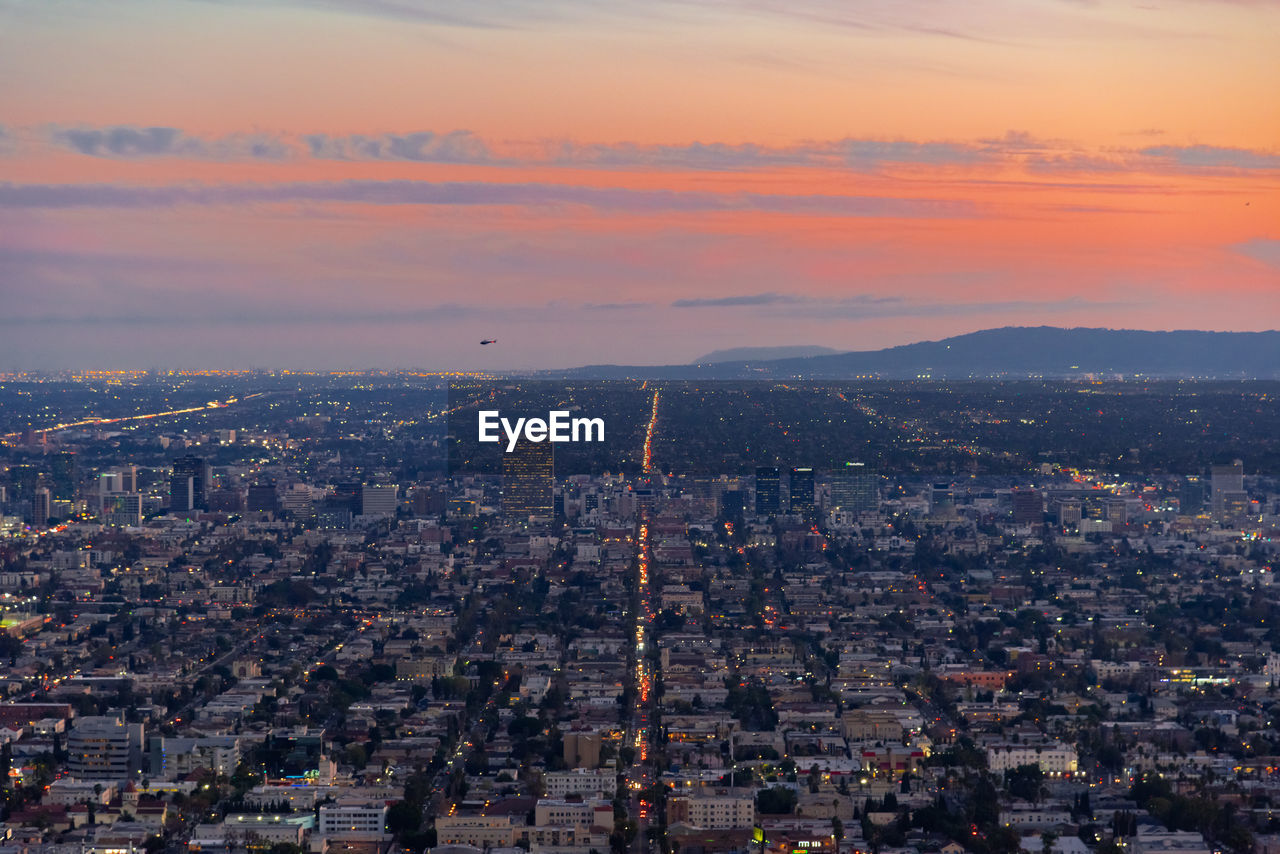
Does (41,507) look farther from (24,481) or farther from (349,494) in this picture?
(349,494)

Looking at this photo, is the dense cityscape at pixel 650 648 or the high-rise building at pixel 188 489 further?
the high-rise building at pixel 188 489

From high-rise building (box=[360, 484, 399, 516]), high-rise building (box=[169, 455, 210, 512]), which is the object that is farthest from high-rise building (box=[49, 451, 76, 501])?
high-rise building (box=[360, 484, 399, 516])

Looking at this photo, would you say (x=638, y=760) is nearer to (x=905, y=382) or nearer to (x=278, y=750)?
(x=278, y=750)

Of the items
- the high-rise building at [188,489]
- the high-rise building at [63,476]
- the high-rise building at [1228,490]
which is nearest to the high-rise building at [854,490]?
the high-rise building at [1228,490]

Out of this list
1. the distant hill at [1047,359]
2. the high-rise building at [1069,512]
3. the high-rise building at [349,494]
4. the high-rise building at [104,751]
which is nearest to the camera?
the high-rise building at [104,751]

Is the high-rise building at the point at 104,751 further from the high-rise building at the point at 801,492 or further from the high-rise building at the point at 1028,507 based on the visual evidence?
the high-rise building at the point at 1028,507

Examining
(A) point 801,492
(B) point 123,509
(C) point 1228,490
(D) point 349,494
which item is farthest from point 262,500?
(C) point 1228,490

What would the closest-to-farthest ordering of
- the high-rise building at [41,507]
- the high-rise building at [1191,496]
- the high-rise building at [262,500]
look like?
the high-rise building at [41,507]
the high-rise building at [1191,496]
the high-rise building at [262,500]
